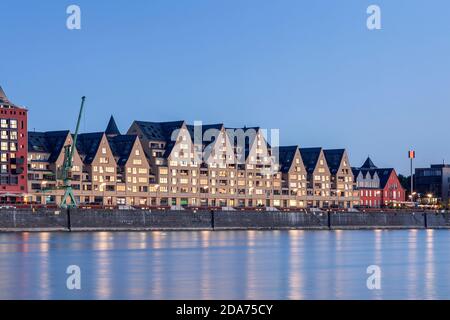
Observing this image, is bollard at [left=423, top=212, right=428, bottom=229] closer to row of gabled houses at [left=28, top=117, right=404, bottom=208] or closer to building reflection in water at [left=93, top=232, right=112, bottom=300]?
row of gabled houses at [left=28, top=117, right=404, bottom=208]

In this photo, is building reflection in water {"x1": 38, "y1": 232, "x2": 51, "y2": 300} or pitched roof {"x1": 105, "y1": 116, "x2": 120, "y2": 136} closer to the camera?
building reflection in water {"x1": 38, "y1": 232, "x2": 51, "y2": 300}

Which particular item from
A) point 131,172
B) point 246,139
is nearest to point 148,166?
point 131,172

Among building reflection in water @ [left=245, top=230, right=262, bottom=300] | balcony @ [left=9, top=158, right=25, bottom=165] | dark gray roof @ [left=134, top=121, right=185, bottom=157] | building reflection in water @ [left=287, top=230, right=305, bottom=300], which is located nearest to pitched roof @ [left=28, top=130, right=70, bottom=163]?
balcony @ [left=9, top=158, right=25, bottom=165]

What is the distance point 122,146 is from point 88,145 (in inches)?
234

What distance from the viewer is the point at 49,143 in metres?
168

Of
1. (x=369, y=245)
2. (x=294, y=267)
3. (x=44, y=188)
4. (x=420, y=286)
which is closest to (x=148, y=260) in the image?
(x=294, y=267)

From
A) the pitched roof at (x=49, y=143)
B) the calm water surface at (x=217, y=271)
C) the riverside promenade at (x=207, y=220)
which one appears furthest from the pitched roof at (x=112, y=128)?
the calm water surface at (x=217, y=271)

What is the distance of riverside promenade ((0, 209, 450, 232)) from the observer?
407 ft

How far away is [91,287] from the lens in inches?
2046

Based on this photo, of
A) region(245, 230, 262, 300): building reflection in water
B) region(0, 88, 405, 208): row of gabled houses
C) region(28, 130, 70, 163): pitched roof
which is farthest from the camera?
region(28, 130, 70, 163): pitched roof

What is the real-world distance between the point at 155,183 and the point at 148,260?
105 metres

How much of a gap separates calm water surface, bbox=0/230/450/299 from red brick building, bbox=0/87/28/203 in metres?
63.7

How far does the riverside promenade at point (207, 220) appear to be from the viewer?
124 m

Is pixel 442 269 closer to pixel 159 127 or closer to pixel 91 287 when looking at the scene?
pixel 91 287
